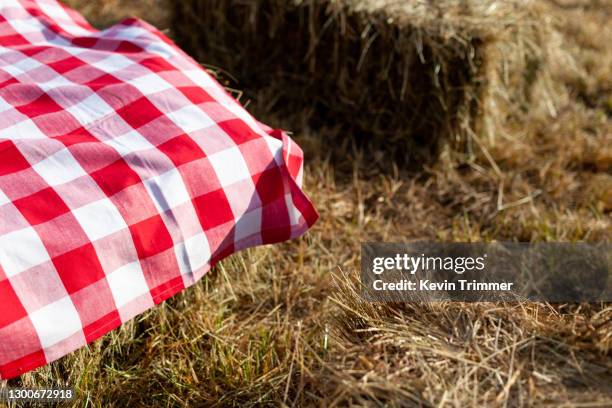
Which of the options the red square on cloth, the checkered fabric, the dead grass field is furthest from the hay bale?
the red square on cloth

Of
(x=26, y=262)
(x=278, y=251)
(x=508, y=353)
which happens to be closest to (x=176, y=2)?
(x=278, y=251)

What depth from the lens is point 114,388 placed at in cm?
191

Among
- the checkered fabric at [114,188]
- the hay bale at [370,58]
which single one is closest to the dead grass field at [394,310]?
the hay bale at [370,58]

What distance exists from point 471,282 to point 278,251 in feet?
2.63

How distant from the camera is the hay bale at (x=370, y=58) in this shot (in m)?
2.85

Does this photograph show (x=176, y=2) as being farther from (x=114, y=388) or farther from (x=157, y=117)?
(x=114, y=388)

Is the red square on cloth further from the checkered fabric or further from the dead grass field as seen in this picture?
the dead grass field

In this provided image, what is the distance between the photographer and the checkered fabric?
1.65 m

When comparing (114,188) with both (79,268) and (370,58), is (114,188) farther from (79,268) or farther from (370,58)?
(370,58)

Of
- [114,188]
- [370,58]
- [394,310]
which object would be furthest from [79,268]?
[370,58]

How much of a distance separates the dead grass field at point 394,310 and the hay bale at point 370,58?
0.12m

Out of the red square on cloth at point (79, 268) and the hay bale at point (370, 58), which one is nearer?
the red square on cloth at point (79, 268)

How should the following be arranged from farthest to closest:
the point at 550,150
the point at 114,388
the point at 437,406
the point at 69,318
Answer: the point at 550,150 → the point at 114,388 → the point at 69,318 → the point at 437,406

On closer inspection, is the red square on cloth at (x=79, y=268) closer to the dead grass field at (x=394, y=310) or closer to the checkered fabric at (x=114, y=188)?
the checkered fabric at (x=114, y=188)
